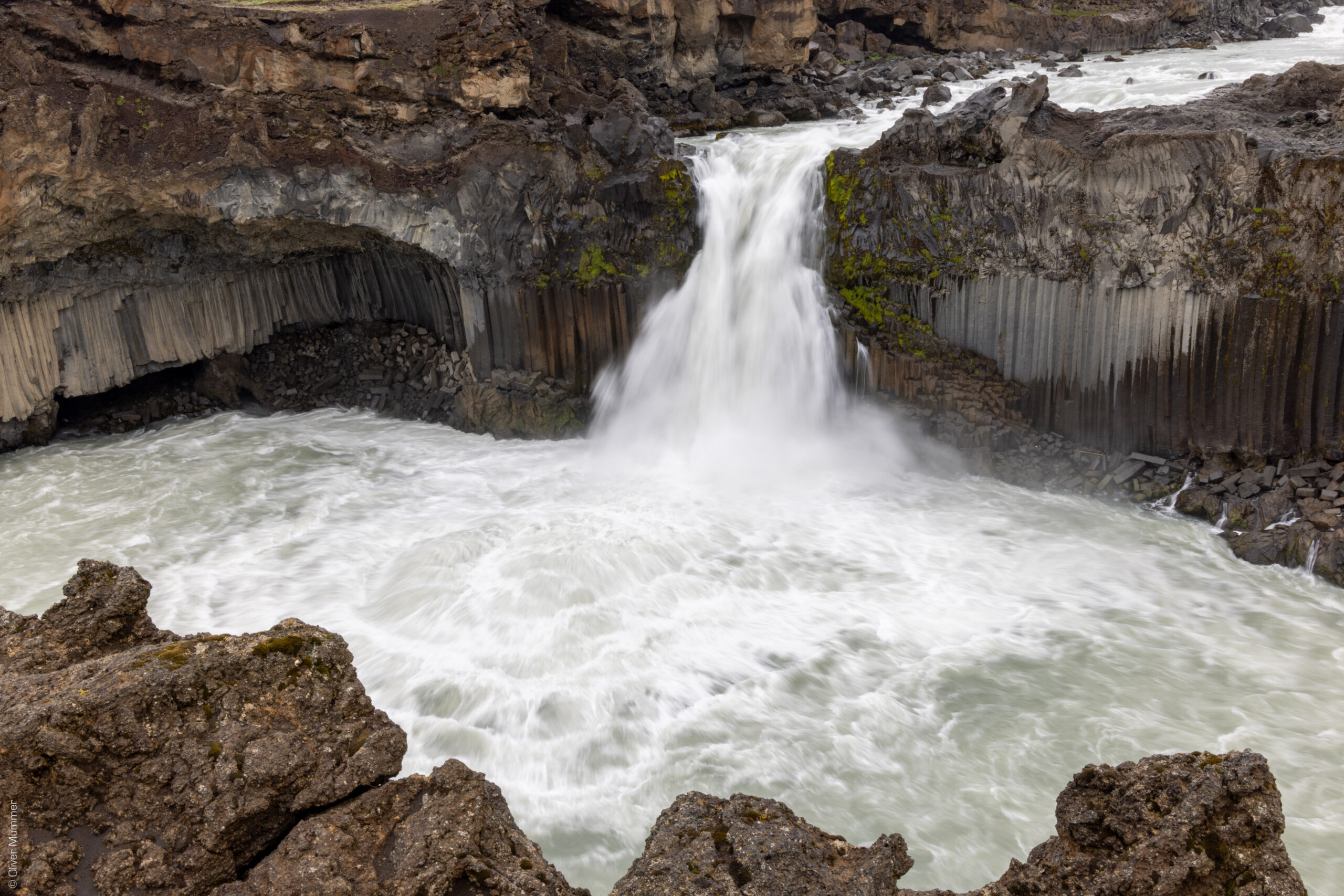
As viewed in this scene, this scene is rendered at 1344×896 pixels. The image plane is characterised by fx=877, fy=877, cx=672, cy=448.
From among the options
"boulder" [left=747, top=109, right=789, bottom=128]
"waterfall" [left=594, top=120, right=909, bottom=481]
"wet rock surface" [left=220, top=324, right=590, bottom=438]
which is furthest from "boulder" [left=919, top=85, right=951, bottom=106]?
"wet rock surface" [left=220, top=324, right=590, bottom=438]

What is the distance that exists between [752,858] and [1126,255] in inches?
388

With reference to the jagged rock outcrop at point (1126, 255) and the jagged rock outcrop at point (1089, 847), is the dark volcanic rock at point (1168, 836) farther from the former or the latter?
the jagged rock outcrop at point (1126, 255)

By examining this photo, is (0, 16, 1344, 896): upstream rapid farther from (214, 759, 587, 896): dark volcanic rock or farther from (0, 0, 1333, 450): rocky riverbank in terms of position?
(214, 759, 587, 896): dark volcanic rock

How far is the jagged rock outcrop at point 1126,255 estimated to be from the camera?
10023 millimetres

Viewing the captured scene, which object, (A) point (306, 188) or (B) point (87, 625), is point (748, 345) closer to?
(A) point (306, 188)

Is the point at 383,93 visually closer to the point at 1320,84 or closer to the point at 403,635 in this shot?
the point at 403,635

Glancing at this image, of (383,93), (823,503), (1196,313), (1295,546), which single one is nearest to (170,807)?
(823,503)

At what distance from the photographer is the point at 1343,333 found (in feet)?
32.2

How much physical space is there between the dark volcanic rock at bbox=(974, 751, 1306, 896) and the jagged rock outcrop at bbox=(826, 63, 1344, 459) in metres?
8.40

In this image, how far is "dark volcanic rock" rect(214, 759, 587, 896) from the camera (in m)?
3.43

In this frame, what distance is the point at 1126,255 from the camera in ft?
35.9

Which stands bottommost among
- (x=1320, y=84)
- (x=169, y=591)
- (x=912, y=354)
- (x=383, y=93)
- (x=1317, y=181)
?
(x=169, y=591)

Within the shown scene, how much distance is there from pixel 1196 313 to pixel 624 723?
335 inches

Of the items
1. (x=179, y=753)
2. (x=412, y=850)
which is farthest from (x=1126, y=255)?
(x=179, y=753)
